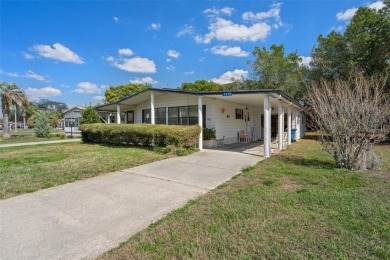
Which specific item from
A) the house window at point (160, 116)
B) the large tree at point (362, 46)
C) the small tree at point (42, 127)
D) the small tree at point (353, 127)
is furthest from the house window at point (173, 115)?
the small tree at point (42, 127)

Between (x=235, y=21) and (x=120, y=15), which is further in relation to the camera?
(x=235, y=21)

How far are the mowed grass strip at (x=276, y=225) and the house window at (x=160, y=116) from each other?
968 cm

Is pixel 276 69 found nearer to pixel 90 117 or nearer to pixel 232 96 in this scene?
pixel 232 96

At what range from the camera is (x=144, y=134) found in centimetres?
1086

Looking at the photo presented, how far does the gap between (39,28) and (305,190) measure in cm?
1562

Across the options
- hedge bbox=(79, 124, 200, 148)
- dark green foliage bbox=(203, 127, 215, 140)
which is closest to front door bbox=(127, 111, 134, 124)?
hedge bbox=(79, 124, 200, 148)

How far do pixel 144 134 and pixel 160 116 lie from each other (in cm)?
347

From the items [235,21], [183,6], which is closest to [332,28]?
[235,21]

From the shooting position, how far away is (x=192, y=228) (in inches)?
118

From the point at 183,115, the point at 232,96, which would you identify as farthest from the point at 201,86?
the point at 232,96

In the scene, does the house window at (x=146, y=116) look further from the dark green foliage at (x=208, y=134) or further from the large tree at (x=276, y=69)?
the large tree at (x=276, y=69)

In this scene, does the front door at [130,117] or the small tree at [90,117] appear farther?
the small tree at [90,117]

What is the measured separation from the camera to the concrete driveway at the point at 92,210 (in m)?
2.68

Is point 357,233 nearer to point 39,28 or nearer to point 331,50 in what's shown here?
point 39,28
